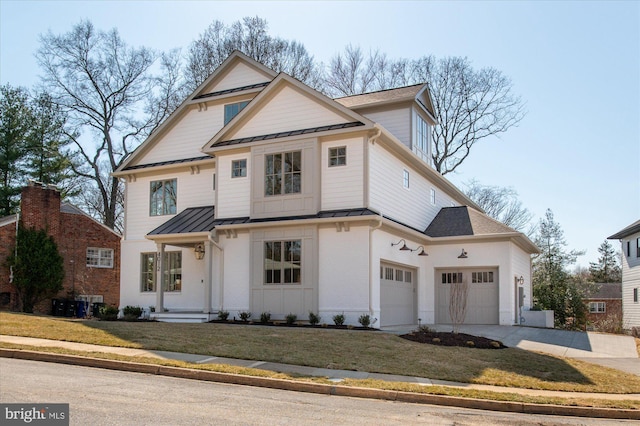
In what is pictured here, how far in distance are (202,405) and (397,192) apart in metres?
15.1

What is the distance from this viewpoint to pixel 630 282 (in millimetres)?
39125

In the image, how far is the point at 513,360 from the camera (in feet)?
47.4

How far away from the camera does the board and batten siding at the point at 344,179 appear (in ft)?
66.0

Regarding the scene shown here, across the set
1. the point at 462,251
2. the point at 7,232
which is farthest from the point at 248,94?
the point at 7,232

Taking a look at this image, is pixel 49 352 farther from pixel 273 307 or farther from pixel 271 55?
pixel 271 55

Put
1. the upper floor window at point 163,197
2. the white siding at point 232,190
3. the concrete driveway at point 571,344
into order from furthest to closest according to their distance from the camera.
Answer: the upper floor window at point 163,197 → the white siding at point 232,190 → the concrete driveway at point 571,344

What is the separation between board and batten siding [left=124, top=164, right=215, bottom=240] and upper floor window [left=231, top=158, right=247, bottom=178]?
2561 millimetres

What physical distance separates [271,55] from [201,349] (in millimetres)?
29091

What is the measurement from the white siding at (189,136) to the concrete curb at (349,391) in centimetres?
1425

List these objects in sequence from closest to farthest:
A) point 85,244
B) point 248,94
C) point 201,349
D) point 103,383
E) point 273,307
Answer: point 103,383 < point 201,349 < point 273,307 < point 248,94 < point 85,244

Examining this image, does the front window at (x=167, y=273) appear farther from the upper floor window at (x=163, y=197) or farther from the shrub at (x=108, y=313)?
the shrub at (x=108, y=313)

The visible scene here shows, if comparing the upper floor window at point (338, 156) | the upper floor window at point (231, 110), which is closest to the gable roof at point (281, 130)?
the upper floor window at point (338, 156)

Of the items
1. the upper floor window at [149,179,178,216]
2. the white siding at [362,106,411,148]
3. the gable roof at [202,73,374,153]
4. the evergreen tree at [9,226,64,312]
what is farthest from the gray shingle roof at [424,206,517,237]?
the evergreen tree at [9,226,64,312]

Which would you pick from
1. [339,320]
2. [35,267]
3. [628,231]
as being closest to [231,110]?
[339,320]
